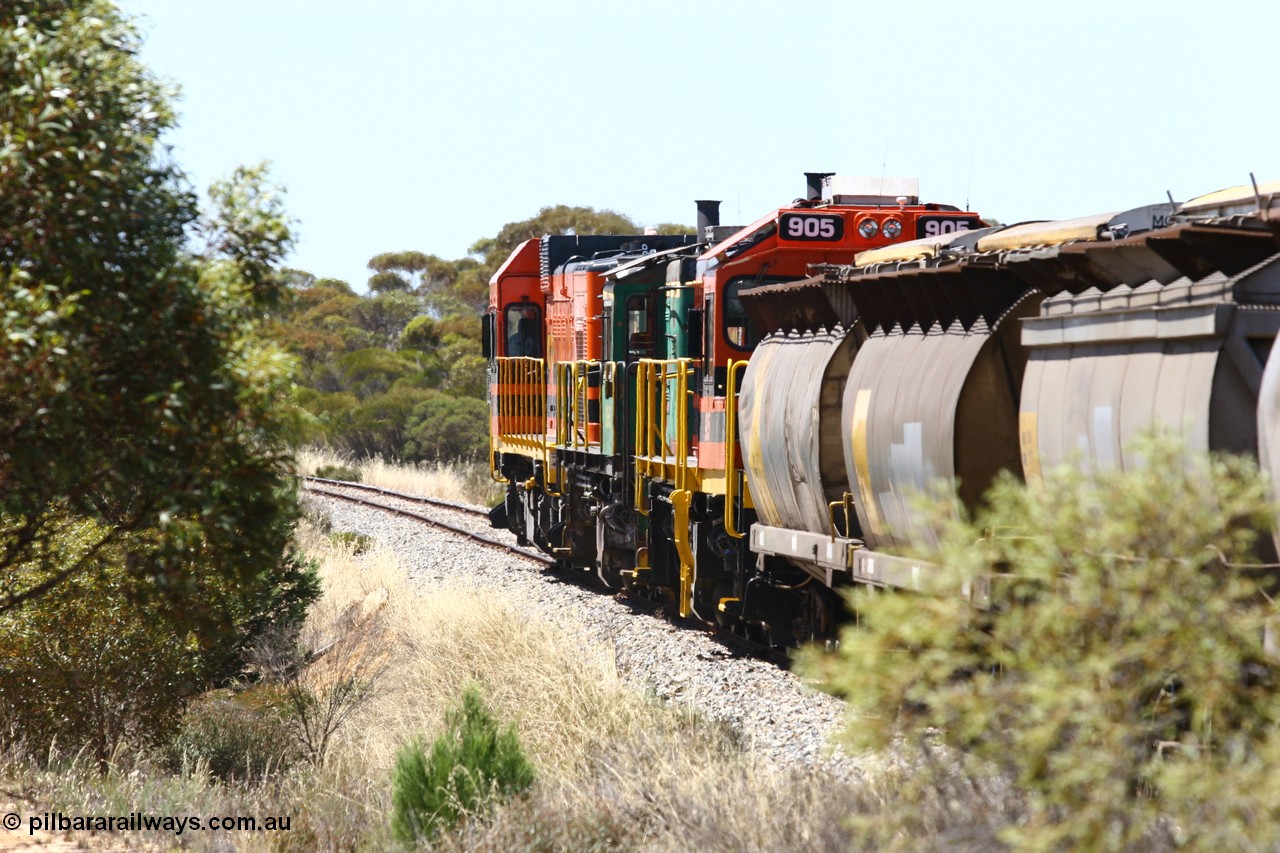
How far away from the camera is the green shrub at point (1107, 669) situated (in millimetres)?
4203

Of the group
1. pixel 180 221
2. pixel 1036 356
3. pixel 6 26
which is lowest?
pixel 1036 356

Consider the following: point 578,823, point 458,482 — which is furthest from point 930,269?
point 458,482

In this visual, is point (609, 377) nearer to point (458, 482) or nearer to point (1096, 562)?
point (1096, 562)

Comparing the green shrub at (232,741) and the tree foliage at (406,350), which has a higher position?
the tree foliage at (406,350)

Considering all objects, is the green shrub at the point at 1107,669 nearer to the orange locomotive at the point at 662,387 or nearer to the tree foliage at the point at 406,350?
the tree foliage at the point at 406,350

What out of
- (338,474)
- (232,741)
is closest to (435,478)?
(338,474)

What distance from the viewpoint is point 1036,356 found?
772cm

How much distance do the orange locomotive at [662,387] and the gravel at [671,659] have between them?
1.41ft

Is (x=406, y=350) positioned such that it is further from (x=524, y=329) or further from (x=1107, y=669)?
(x=1107, y=669)

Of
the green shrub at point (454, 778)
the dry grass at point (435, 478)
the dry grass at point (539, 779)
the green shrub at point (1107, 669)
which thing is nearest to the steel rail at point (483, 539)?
the dry grass at point (435, 478)

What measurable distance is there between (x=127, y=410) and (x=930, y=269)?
4809 mm

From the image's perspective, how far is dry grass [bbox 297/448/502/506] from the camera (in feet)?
112

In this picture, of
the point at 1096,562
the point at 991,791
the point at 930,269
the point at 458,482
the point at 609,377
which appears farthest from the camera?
the point at 458,482

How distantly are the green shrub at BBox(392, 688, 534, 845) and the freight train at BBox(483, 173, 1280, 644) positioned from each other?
8.17 ft
